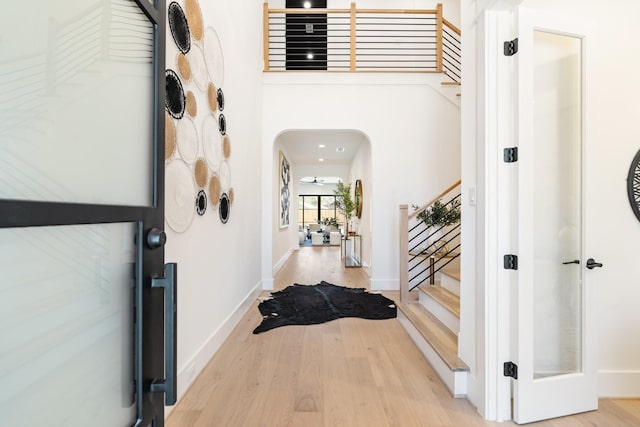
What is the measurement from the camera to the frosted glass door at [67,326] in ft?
1.67

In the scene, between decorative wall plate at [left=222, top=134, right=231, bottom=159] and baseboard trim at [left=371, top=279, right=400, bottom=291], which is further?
baseboard trim at [left=371, top=279, right=400, bottom=291]

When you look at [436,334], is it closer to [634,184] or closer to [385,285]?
[634,184]

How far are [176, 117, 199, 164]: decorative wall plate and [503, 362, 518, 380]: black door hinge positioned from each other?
234 centimetres

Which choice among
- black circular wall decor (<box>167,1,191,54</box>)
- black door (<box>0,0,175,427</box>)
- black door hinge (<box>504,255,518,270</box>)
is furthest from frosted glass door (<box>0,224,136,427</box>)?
black door hinge (<box>504,255,518,270</box>)

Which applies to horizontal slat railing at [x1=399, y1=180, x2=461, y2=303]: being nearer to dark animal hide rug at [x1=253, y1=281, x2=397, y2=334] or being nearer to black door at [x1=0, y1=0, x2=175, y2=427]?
dark animal hide rug at [x1=253, y1=281, x2=397, y2=334]

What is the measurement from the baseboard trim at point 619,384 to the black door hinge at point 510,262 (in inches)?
43.2

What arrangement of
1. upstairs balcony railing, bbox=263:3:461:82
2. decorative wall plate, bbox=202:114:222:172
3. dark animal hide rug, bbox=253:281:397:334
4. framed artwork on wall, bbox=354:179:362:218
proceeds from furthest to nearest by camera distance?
framed artwork on wall, bbox=354:179:362:218 < upstairs balcony railing, bbox=263:3:461:82 < dark animal hide rug, bbox=253:281:397:334 < decorative wall plate, bbox=202:114:222:172

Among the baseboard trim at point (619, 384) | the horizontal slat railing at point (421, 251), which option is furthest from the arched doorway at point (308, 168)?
the baseboard trim at point (619, 384)

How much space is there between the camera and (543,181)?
6.52 feet

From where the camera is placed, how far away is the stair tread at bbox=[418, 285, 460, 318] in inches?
110

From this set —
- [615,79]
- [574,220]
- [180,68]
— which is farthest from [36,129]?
[615,79]

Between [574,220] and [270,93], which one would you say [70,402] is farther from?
[270,93]

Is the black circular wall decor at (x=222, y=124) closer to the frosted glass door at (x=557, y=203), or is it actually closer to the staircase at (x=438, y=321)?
the staircase at (x=438, y=321)

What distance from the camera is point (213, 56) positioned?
2.68 m
